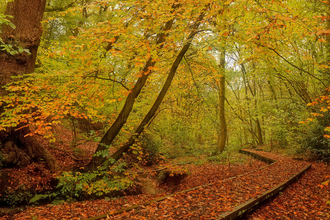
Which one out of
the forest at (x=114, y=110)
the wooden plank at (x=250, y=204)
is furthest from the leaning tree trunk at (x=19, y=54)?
the wooden plank at (x=250, y=204)

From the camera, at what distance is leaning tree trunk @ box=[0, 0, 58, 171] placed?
5902 millimetres

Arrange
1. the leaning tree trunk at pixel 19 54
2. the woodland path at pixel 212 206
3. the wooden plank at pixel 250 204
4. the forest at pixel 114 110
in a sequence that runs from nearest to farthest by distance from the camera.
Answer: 1. the wooden plank at pixel 250 204
2. the woodland path at pixel 212 206
3. the forest at pixel 114 110
4. the leaning tree trunk at pixel 19 54

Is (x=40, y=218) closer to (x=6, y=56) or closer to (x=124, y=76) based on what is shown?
(x=6, y=56)

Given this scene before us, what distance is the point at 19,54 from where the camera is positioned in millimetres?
6066

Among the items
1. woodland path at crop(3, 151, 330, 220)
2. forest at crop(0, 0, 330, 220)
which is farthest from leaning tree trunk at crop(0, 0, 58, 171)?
woodland path at crop(3, 151, 330, 220)

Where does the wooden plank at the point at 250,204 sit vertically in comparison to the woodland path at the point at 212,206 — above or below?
above

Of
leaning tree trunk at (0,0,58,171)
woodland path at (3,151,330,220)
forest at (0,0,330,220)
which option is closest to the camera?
woodland path at (3,151,330,220)

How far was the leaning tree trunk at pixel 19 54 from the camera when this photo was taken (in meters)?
5.90

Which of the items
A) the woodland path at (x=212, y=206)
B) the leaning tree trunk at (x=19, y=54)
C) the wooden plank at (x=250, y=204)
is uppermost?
the leaning tree trunk at (x=19, y=54)

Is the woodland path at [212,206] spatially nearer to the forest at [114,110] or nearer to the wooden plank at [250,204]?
the forest at [114,110]

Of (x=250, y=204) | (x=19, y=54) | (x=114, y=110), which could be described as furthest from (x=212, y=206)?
(x=19, y=54)

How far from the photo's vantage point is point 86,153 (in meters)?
9.98

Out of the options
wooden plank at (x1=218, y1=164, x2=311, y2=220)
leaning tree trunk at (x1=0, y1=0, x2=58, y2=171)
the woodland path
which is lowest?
the woodland path

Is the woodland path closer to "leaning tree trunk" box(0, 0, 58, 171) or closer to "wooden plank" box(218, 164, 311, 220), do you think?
"wooden plank" box(218, 164, 311, 220)
